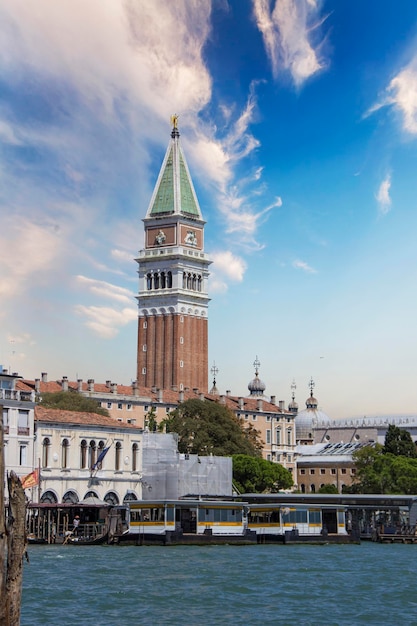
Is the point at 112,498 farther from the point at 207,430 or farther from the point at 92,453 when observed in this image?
the point at 207,430

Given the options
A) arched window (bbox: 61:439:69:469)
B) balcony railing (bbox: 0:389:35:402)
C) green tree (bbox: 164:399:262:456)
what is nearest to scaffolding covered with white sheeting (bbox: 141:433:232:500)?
green tree (bbox: 164:399:262:456)

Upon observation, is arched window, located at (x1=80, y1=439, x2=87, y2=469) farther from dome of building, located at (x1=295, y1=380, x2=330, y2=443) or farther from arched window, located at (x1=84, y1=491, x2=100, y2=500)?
dome of building, located at (x1=295, y1=380, x2=330, y2=443)

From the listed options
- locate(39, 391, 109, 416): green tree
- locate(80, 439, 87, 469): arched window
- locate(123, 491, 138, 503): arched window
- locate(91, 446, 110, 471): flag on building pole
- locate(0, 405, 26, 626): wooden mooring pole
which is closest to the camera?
locate(0, 405, 26, 626): wooden mooring pole

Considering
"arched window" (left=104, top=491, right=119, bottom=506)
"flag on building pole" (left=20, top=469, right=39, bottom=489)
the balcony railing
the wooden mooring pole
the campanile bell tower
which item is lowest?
the wooden mooring pole

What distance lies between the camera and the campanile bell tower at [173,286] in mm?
126812

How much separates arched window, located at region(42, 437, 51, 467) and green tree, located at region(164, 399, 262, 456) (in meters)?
20.5

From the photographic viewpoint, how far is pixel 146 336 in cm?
12925

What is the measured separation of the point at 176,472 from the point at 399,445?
105 ft

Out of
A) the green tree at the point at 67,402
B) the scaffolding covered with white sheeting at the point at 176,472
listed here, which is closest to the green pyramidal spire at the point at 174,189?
the green tree at the point at 67,402

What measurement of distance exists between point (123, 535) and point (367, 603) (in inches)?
956

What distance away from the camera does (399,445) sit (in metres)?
101

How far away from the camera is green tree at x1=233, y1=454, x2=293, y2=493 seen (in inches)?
3361

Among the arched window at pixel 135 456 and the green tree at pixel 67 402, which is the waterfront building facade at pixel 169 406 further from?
the arched window at pixel 135 456

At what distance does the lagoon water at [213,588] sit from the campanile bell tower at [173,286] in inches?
2960
